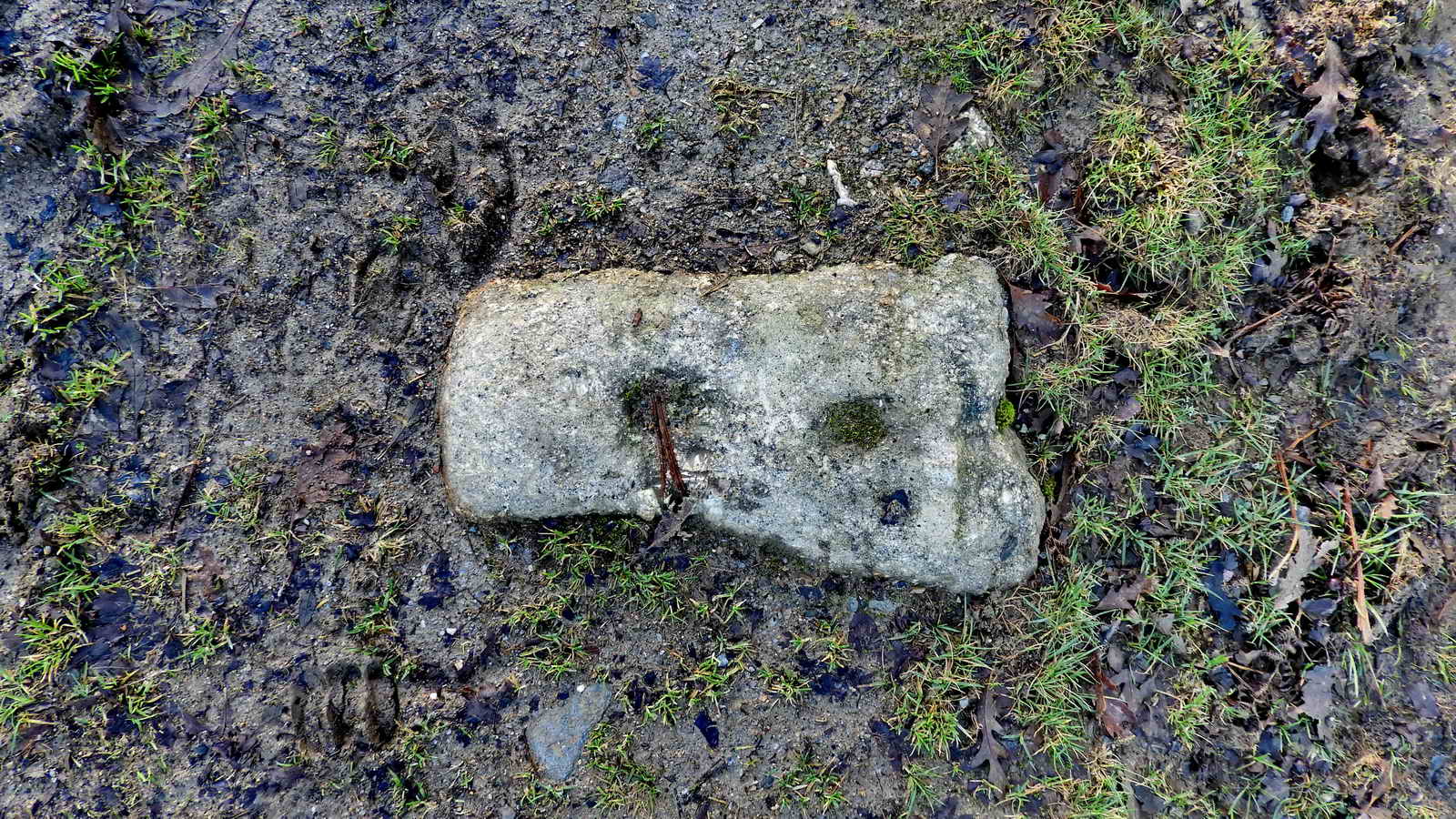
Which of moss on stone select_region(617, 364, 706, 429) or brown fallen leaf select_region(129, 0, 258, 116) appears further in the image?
brown fallen leaf select_region(129, 0, 258, 116)

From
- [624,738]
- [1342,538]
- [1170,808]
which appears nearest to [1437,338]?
[1342,538]

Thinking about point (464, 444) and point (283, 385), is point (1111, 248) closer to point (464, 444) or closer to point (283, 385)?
point (464, 444)

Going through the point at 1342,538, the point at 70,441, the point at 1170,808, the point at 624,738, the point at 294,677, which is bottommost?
the point at 1170,808

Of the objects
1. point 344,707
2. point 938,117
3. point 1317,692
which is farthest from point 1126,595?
point 344,707

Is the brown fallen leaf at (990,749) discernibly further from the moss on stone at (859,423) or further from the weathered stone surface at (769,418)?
the moss on stone at (859,423)

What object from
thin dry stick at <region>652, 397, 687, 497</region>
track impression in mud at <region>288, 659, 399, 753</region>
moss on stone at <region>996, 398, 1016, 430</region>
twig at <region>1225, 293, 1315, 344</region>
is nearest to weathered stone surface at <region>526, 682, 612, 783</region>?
track impression in mud at <region>288, 659, 399, 753</region>

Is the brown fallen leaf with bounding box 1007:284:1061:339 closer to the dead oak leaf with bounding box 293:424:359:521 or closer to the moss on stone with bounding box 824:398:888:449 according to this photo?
the moss on stone with bounding box 824:398:888:449
